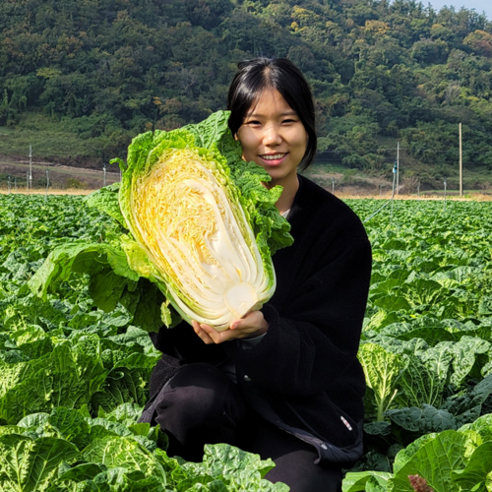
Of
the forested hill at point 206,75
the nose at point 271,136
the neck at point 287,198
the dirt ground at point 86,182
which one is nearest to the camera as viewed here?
the nose at point 271,136

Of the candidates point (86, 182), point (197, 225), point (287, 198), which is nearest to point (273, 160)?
point (287, 198)

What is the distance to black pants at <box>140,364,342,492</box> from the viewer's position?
2492 millimetres

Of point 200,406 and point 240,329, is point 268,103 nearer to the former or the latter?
point 240,329

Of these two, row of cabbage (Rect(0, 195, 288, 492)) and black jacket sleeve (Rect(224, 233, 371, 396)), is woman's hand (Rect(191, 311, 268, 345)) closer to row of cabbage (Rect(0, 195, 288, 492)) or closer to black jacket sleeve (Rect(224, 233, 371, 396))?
Answer: black jacket sleeve (Rect(224, 233, 371, 396))

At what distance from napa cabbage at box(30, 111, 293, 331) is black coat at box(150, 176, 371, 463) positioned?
0.17 m

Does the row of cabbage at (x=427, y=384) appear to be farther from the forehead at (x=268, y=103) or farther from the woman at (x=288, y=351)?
the forehead at (x=268, y=103)

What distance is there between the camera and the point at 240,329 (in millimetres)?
2305

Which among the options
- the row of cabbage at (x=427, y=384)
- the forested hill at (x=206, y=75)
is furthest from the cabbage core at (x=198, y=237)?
the forested hill at (x=206, y=75)

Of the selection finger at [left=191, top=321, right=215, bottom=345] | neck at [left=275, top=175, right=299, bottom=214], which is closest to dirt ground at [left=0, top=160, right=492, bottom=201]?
neck at [left=275, top=175, right=299, bottom=214]

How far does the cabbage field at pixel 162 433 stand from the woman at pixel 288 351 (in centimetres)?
19

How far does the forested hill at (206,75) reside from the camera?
79.0m

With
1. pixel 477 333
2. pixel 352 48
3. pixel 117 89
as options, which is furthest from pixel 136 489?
pixel 352 48

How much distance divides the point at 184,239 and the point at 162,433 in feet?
2.39

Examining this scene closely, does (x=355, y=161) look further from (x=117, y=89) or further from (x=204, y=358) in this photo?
(x=204, y=358)
